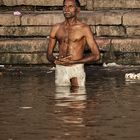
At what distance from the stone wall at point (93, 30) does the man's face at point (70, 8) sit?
3.38 metres

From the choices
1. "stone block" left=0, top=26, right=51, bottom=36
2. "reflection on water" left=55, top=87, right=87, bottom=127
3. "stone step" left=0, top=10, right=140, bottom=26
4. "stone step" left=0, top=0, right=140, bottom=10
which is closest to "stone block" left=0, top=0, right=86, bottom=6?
"stone step" left=0, top=0, right=140, bottom=10

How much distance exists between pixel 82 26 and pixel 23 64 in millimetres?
3542

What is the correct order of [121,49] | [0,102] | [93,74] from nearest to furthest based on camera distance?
[0,102]
[93,74]
[121,49]

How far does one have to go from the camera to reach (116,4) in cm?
1534

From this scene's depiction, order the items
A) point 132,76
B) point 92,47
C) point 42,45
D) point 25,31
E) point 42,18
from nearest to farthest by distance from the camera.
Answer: point 92,47 < point 132,76 < point 42,45 < point 42,18 < point 25,31

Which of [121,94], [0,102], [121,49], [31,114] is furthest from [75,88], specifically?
[121,49]

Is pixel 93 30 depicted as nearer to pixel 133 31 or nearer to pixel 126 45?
pixel 133 31

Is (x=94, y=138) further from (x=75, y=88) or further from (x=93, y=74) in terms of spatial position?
(x=93, y=74)

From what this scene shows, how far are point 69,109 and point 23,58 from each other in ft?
19.7

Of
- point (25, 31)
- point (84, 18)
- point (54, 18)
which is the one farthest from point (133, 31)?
point (25, 31)

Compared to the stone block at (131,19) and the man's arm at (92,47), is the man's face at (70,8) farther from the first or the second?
the stone block at (131,19)

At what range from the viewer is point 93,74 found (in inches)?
494

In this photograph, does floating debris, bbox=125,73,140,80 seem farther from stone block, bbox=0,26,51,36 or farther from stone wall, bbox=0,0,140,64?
stone block, bbox=0,26,51,36

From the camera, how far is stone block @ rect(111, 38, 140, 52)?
45.0ft
